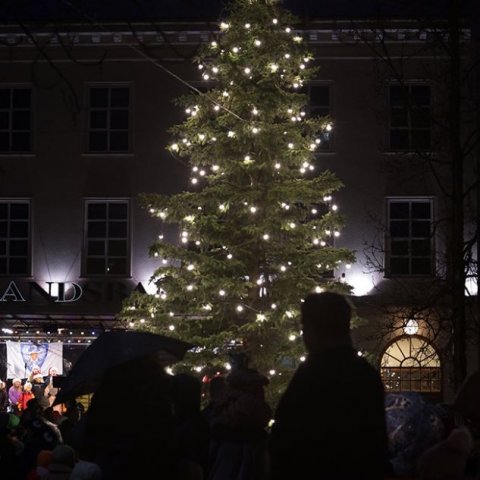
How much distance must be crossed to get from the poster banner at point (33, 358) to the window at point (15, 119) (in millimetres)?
5887

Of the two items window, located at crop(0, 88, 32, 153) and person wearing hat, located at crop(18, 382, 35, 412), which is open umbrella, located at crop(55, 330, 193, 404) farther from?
Result: window, located at crop(0, 88, 32, 153)

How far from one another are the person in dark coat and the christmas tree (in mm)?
13829

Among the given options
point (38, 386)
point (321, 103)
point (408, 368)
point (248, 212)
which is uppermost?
point (321, 103)

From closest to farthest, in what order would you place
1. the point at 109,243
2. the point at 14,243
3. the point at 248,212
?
the point at 248,212
the point at 109,243
the point at 14,243

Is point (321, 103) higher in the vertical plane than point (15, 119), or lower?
higher

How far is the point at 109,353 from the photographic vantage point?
21.7ft

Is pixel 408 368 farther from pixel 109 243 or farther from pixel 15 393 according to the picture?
pixel 15 393

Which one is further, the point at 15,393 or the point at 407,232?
the point at 407,232

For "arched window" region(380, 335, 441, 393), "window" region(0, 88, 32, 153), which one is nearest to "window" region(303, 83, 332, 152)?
"arched window" region(380, 335, 441, 393)

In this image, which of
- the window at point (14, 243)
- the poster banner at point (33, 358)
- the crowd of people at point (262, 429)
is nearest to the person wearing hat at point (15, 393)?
the poster banner at point (33, 358)

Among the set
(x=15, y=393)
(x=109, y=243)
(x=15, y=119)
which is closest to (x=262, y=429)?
(x=15, y=393)

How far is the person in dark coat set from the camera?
424 centimetres

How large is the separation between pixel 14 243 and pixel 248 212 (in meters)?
12.3

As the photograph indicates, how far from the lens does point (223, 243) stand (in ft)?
61.8
